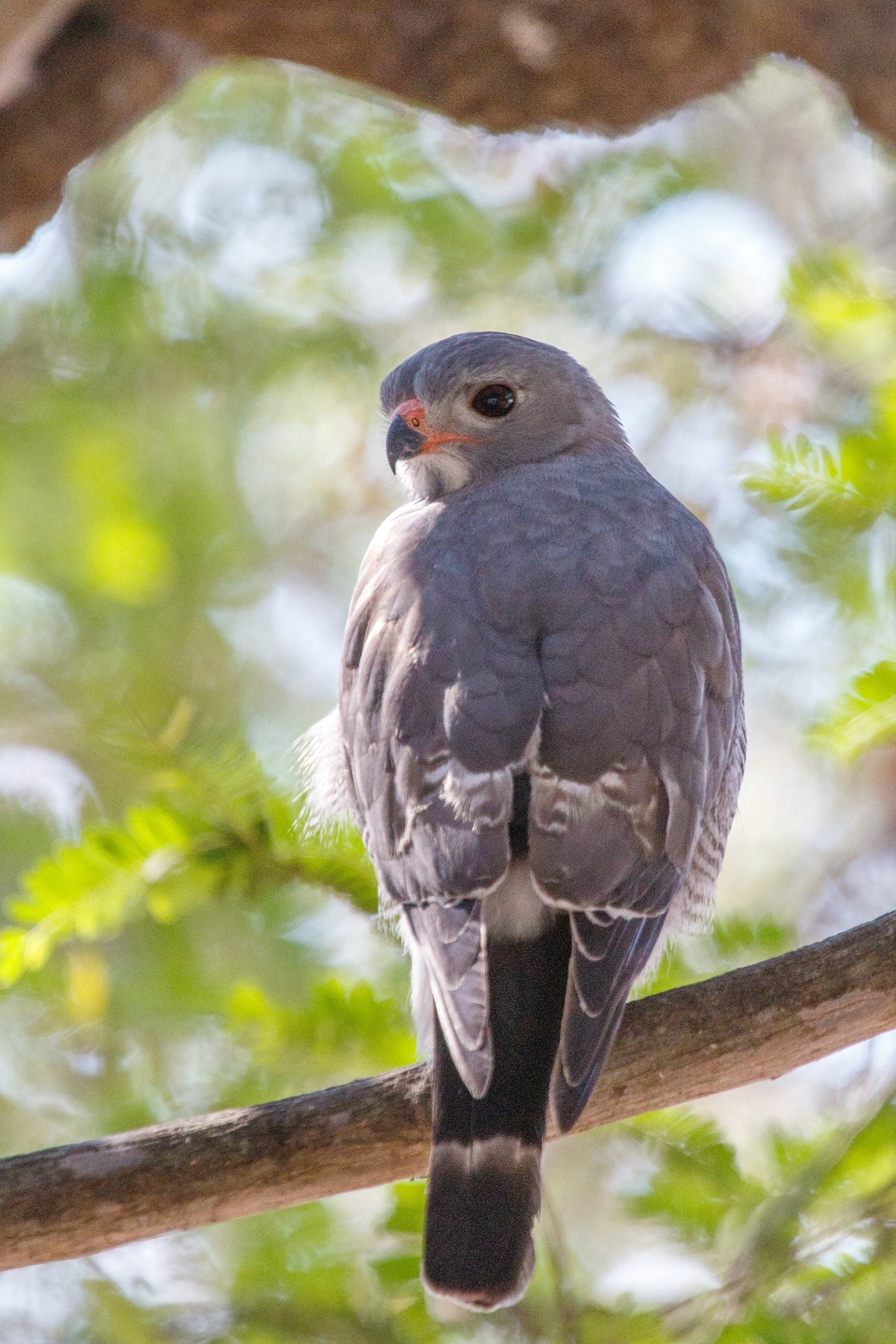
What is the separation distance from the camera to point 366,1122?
2.68 meters

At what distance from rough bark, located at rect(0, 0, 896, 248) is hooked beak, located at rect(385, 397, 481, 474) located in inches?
42.8

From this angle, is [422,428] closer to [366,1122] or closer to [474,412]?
[474,412]

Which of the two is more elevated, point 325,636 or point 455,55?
point 455,55

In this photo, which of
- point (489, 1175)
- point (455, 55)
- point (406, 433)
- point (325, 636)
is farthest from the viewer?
point (325, 636)

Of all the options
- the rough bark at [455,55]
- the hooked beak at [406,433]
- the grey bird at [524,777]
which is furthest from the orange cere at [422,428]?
the rough bark at [455,55]

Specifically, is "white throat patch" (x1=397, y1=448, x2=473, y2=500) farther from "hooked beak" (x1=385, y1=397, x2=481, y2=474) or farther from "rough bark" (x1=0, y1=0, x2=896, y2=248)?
"rough bark" (x1=0, y1=0, x2=896, y2=248)

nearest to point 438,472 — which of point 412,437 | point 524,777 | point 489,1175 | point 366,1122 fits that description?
point 412,437

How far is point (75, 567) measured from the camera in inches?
199

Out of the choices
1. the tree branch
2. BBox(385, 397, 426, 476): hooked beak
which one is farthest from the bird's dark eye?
the tree branch

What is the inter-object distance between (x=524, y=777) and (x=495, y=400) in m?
1.44

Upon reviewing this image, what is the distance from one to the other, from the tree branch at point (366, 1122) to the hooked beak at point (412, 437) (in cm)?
163

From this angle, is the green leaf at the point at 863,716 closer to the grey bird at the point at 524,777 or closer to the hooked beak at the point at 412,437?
the grey bird at the point at 524,777

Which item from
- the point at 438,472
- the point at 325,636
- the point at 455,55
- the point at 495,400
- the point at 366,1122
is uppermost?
the point at 455,55

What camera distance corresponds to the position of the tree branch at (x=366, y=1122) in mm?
2641
